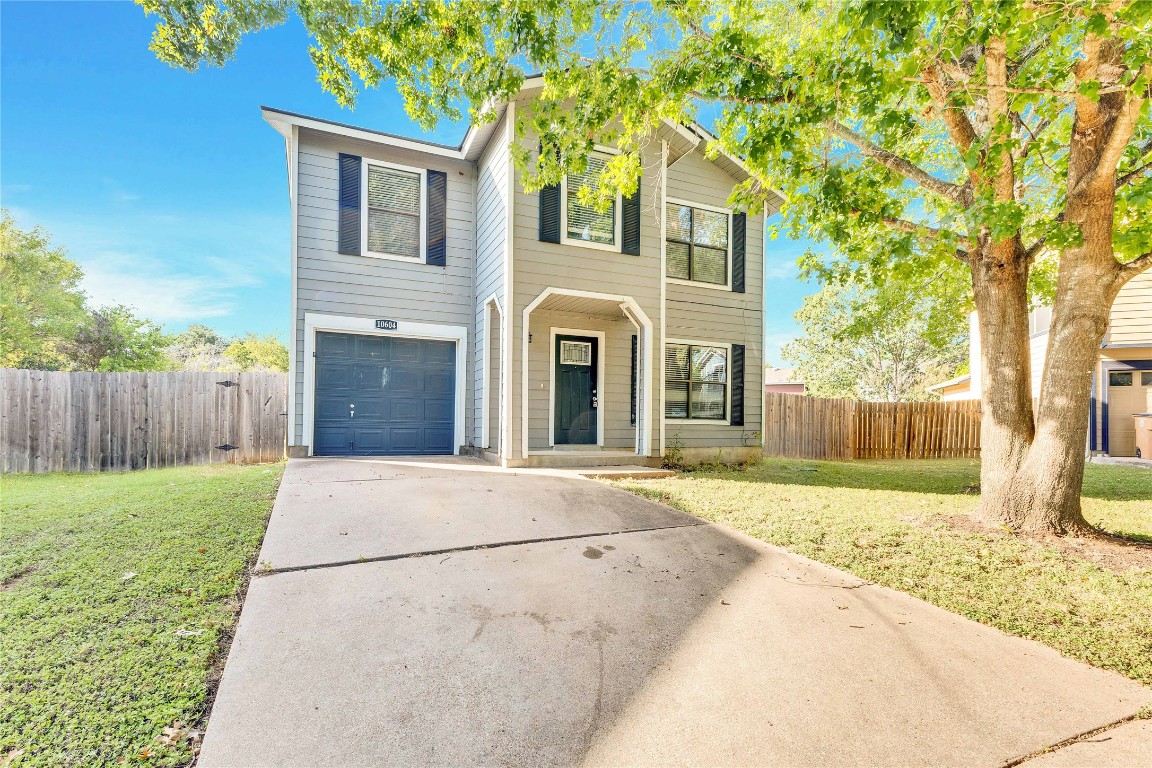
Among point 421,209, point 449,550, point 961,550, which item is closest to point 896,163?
point 961,550

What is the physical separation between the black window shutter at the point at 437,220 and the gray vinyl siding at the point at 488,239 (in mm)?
588

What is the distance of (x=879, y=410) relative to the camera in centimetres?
1323

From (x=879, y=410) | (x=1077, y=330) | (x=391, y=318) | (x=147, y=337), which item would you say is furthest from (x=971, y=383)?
(x=147, y=337)

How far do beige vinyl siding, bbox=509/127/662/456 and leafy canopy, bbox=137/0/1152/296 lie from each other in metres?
1.93

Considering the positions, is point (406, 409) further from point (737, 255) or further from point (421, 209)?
point (737, 255)

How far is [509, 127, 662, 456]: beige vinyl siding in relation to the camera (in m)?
7.50

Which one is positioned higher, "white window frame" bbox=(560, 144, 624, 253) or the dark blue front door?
"white window frame" bbox=(560, 144, 624, 253)

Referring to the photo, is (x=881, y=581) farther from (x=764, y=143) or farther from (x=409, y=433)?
(x=409, y=433)

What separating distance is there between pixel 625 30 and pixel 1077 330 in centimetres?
521

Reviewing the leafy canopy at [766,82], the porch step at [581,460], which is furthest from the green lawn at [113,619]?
the leafy canopy at [766,82]

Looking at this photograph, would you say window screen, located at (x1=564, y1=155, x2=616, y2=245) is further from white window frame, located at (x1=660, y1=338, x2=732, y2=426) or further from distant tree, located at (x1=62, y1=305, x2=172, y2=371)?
distant tree, located at (x1=62, y1=305, x2=172, y2=371)

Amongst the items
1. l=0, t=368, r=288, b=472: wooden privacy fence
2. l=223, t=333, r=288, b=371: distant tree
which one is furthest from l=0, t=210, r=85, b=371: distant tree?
l=223, t=333, r=288, b=371: distant tree

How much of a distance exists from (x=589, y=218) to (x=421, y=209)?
3070 mm

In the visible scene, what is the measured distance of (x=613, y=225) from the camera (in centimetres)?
841
